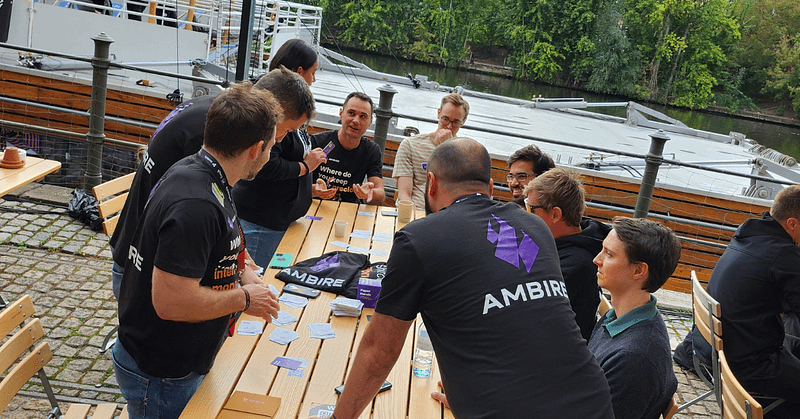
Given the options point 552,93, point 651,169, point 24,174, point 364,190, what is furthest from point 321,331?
point 552,93

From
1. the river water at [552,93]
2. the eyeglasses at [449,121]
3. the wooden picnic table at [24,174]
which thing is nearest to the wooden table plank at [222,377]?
the wooden picnic table at [24,174]

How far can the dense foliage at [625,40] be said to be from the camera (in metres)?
45.4

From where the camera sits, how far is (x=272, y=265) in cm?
328

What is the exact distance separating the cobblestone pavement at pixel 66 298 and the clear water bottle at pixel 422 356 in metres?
1.83

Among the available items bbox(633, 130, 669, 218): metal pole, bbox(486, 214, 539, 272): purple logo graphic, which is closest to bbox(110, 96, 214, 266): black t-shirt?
bbox(486, 214, 539, 272): purple logo graphic

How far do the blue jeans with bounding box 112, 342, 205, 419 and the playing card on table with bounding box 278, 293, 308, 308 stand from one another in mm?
702

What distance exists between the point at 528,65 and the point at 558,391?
48081mm

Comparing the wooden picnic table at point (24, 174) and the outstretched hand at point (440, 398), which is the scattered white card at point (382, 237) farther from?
the wooden picnic table at point (24, 174)

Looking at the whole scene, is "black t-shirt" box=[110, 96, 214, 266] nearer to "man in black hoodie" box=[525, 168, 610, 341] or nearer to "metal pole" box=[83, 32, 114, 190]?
"man in black hoodie" box=[525, 168, 610, 341]

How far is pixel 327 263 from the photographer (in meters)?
3.32

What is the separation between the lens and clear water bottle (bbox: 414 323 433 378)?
2.47 metres

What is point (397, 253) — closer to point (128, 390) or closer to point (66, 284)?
point (128, 390)

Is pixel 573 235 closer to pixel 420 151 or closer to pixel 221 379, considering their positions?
pixel 221 379

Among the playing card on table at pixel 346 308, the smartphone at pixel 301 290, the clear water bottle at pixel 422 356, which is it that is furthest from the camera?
the smartphone at pixel 301 290
